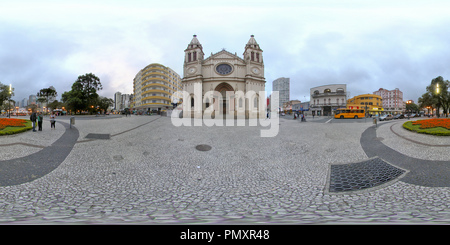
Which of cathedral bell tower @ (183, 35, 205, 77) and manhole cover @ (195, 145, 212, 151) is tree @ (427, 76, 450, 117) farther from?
cathedral bell tower @ (183, 35, 205, 77)

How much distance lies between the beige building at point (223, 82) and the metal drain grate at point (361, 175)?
26288 mm

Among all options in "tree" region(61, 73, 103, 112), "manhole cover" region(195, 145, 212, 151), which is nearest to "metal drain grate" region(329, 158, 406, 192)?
"manhole cover" region(195, 145, 212, 151)

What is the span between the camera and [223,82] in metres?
33.7

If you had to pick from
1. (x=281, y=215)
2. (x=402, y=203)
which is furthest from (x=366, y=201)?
(x=281, y=215)

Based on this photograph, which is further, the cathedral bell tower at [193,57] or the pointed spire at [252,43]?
the pointed spire at [252,43]

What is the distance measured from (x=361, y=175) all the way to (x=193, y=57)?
3529 cm

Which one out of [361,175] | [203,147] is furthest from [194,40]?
[361,175]

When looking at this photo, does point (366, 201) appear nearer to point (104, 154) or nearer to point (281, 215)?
point (281, 215)

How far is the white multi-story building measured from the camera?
50.1 metres

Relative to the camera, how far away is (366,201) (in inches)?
133

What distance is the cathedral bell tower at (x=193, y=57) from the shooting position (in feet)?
112

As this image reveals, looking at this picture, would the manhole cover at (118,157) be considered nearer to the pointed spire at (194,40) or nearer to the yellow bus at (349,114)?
the yellow bus at (349,114)

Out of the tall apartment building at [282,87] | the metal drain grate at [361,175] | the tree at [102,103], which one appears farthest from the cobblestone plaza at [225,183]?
the tall apartment building at [282,87]

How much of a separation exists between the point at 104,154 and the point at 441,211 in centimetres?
873
